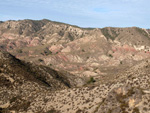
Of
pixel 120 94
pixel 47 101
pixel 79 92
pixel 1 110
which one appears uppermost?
pixel 120 94

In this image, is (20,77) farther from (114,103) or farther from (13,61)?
(114,103)

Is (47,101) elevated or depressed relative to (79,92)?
depressed

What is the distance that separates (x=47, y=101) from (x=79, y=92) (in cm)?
865

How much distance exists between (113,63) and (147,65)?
449ft

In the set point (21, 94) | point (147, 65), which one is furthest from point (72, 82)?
point (147, 65)

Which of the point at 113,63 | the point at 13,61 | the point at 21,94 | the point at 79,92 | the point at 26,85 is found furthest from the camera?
the point at 113,63

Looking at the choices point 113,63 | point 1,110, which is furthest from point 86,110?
point 113,63

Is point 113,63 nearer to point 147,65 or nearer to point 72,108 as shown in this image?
point 147,65

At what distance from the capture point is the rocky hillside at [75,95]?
1214 inches

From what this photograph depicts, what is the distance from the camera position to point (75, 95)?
45781 millimetres

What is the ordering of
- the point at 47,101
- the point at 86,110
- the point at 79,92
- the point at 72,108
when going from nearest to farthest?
the point at 86,110 → the point at 72,108 → the point at 79,92 → the point at 47,101

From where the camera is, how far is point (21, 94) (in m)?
61.1

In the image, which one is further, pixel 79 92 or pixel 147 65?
pixel 147 65

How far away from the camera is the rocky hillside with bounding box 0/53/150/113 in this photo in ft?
101
